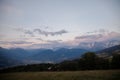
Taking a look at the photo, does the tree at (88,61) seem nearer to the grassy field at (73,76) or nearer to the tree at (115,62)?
the tree at (115,62)

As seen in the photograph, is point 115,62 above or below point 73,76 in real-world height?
above

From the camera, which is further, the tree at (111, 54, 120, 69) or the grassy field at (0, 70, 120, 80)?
the tree at (111, 54, 120, 69)

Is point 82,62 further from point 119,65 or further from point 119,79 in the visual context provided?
point 119,79

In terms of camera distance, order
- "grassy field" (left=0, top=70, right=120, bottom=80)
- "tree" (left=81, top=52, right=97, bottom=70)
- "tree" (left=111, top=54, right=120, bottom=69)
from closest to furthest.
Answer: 1. "grassy field" (left=0, top=70, right=120, bottom=80)
2. "tree" (left=111, top=54, right=120, bottom=69)
3. "tree" (left=81, top=52, right=97, bottom=70)

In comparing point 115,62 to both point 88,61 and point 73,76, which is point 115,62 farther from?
point 73,76

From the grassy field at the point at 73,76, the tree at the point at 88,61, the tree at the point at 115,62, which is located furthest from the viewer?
the tree at the point at 88,61

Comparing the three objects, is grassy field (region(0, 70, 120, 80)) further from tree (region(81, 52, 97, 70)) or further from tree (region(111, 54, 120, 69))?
tree (region(81, 52, 97, 70))

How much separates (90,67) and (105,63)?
3.59 meters

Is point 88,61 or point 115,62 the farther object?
point 88,61

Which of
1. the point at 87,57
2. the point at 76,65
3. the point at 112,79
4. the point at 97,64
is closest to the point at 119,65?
the point at 97,64

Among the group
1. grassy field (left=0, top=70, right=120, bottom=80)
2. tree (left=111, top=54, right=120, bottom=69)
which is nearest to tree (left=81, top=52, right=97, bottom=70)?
tree (left=111, top=54, right=120, bottom=69)

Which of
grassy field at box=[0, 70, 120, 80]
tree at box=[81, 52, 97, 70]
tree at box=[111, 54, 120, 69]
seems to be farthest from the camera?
tree at box=[81, 52, 97, 70]

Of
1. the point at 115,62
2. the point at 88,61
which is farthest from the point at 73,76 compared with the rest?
the point at 115,62

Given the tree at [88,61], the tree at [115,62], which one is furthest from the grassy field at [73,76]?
the tree at [88,61]
